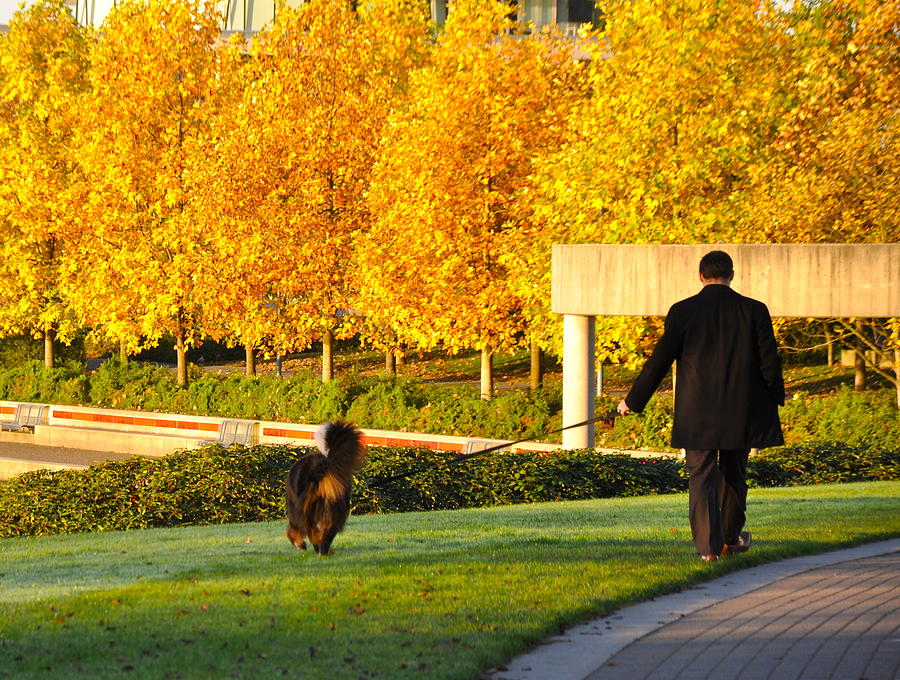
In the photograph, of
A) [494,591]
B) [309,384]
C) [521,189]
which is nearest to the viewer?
[494,591]

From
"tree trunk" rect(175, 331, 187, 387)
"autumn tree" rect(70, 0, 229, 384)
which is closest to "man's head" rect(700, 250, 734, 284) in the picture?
"autumn tree" rect(70, 0, 229, 384)

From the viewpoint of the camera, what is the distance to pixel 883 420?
20109mm

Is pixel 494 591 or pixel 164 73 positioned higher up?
pixel 164 73

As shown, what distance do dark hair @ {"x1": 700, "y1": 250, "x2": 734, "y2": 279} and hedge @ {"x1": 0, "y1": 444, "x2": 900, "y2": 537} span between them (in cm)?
573

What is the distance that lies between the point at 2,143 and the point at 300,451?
1946 cm

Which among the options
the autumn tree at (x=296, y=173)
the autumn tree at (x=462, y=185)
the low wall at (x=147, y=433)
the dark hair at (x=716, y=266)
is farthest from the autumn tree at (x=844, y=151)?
the dark hair at (x=716, y=266)

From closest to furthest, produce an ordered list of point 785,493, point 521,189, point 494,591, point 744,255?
1. point 494,591
2. point 785,493
3. point 744,255
4. point 521,189

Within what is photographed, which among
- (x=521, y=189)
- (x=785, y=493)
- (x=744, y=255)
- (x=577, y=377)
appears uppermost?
(x=521, y=189)

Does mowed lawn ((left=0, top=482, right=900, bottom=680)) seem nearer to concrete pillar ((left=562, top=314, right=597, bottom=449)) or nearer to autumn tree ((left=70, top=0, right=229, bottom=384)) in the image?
concrete pillar ((left=562, top=314, right=597, bottom=449))

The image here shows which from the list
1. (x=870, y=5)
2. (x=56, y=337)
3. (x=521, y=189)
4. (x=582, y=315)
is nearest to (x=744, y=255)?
(x=582, y=315)

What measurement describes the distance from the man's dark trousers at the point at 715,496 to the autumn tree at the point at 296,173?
18.6 meters

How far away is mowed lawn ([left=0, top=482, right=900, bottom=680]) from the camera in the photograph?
5914 mm

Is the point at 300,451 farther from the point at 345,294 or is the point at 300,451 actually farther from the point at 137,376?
the point at 137,376

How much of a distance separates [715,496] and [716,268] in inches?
58.4
